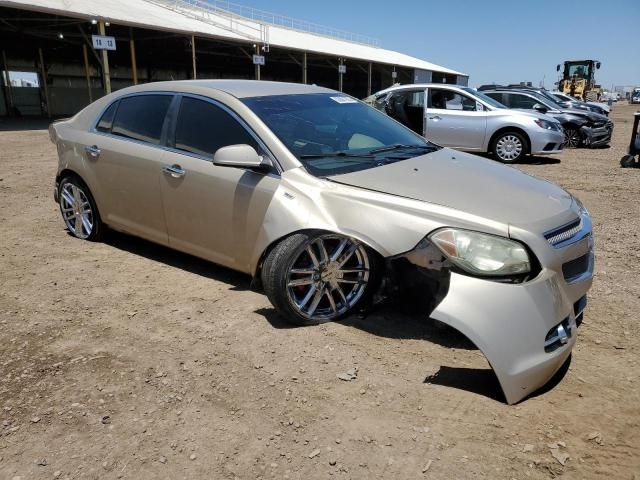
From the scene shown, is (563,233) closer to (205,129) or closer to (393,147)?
(393,147)

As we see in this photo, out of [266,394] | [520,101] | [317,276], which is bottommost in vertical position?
[266,394]

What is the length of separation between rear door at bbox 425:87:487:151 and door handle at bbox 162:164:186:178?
8331mm

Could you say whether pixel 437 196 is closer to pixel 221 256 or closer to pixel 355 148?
pixel 355 148

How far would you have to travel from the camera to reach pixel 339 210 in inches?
115

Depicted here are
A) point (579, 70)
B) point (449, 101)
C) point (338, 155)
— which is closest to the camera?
point (338, 155)

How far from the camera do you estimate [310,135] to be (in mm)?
3543

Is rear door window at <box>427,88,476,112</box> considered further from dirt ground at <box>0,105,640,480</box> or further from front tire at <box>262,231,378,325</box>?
front tire at <box>262,231,378,325</box>

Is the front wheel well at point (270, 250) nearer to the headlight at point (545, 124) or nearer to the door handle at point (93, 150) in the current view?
the door handle at point (93, 150)

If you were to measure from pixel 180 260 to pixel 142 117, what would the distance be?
131 centimetres

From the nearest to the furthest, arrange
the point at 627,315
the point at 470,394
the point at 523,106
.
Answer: the point at 470,394, the point at 627,315, the point at 523,106

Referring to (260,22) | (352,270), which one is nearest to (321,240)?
(352,270)

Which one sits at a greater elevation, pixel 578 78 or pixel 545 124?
pixel 578 78

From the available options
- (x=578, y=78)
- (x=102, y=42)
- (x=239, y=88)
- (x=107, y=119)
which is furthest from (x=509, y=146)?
(x=578, y=78)

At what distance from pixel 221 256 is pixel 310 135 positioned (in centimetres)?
108
